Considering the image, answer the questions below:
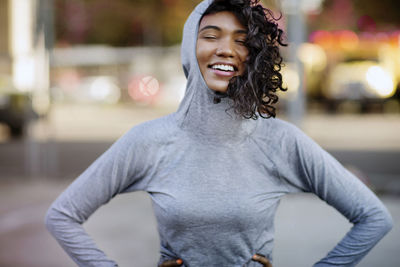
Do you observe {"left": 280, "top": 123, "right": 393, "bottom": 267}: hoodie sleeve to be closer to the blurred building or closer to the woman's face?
the woman's face

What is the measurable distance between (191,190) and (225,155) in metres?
0.15

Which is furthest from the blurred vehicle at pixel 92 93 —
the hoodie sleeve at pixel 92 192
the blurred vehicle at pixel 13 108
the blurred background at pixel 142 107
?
the hoodie sleeve at pixel 92 192

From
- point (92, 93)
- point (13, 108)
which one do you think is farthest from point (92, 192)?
point (92, 93)

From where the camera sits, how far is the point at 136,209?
7.18 m

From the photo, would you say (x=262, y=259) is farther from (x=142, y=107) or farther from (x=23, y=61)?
(x=142, y=107)

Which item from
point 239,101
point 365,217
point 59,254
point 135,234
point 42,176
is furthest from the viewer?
point 42,176

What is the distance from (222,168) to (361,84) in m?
22.0

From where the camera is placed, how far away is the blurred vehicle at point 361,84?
23.2m

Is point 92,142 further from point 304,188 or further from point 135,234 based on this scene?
point 304,188

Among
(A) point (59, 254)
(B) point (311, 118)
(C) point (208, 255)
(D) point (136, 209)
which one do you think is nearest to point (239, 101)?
(C) point (208, 255)

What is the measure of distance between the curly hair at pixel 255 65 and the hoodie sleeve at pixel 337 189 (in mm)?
160

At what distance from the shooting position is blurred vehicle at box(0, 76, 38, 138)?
15922 mm

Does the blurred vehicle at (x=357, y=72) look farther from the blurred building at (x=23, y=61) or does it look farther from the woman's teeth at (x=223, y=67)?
the woman's teeth at (x=223, y=67)

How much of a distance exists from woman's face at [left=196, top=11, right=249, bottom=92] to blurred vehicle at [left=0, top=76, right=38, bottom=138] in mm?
14144
